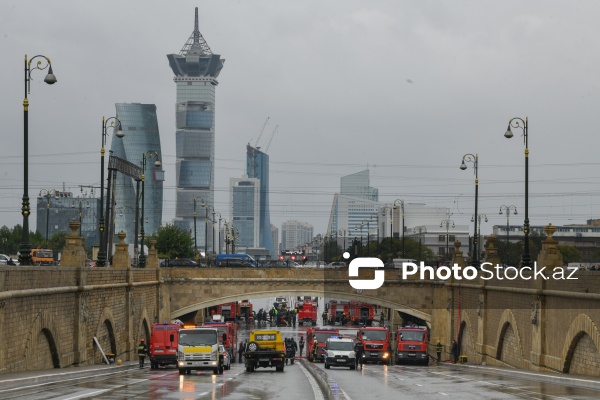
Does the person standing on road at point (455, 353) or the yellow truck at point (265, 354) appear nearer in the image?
the yellow truck at point (265, 354)

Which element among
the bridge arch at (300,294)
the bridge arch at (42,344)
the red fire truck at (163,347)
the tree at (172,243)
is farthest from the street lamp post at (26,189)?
the tree at (172,243)

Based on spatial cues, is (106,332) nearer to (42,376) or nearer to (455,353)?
(42,376)

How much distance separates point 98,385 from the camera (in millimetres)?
34875

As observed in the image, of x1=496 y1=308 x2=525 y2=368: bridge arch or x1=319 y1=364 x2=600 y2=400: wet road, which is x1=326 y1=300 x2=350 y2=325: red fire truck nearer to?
x1=496 y1=308 x2=525 y2=368: bridge arch

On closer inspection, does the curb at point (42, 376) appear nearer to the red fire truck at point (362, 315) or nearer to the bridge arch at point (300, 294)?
the bridge arch at point (300, 294)

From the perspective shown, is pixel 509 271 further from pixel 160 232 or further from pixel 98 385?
pixel 160 232

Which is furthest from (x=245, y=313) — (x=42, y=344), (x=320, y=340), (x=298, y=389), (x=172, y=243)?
(x=298, y=389)

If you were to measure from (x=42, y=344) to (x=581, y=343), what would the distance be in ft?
73.3

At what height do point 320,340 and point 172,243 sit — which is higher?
point 172,243

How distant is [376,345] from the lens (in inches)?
2689

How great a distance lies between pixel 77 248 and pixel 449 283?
3788 cm

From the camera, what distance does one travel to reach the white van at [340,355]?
58250 millimetres

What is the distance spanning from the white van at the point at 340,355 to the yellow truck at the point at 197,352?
10535 millimetres

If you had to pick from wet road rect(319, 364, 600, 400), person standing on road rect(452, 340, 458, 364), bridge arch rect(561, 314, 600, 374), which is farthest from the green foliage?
wet road rect(319, 364, 600, 400)
